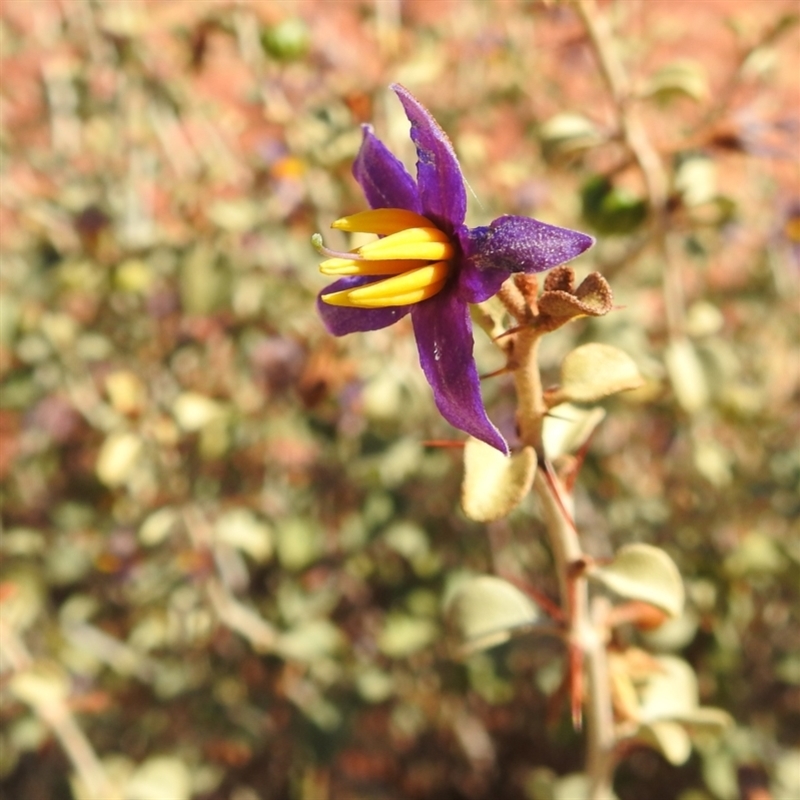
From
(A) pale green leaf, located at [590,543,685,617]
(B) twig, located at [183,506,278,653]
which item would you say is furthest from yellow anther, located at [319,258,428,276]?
(B) twig, located at [183,506,278,653]

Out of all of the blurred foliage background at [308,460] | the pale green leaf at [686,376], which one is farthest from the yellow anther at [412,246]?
the pale green leaf at [686,376]

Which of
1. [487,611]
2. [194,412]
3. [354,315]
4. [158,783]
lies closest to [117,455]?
[194,412]

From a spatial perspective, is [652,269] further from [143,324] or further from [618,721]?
[618,721]

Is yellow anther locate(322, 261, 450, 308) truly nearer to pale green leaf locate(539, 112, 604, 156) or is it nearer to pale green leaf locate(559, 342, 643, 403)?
pale green leaf locate(559, 342, 643, 403)

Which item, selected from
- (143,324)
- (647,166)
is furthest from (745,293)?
(143,324)

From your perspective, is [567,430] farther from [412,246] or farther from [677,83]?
[677,83]

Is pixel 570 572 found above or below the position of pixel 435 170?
below

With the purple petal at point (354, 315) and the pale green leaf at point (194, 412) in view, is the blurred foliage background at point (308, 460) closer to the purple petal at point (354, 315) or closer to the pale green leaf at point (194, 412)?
the pale green leaf at point (194, 412)
